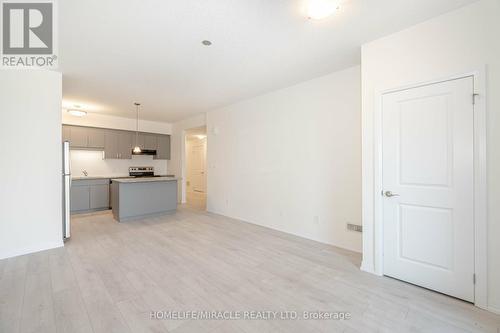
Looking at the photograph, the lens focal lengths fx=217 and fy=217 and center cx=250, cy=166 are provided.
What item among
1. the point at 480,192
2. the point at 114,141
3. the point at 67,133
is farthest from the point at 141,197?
the point at 480,192

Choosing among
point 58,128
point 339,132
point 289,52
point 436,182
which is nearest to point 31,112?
point 58,128

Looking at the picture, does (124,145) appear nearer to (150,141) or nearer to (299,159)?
(150,141)

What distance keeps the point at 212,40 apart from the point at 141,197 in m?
3.94

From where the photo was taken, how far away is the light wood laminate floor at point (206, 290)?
1.74 metres

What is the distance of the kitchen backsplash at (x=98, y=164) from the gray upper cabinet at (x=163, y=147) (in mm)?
394

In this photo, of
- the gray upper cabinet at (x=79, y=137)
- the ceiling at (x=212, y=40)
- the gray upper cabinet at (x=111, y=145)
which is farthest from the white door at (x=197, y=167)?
the ceiling at (x=212, y=40)

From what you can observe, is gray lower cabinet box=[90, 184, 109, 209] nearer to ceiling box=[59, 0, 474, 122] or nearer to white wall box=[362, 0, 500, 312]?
ceiling box=[59, 0, 474, 122]

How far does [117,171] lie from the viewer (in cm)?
668

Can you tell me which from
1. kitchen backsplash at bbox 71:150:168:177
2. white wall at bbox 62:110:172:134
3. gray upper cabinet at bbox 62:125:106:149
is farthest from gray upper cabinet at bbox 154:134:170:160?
gray upper cabinet at bbox 62:125:106:149

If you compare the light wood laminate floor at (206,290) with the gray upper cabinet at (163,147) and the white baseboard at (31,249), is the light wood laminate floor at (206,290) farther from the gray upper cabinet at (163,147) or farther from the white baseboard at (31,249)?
the gray upper cabinet at (163,147)

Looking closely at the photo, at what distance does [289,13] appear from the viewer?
6.88ft

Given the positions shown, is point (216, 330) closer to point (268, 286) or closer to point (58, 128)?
point (268, 286)

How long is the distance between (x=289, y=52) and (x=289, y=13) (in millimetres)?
764

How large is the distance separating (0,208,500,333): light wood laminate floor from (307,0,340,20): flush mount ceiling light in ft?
8.67
